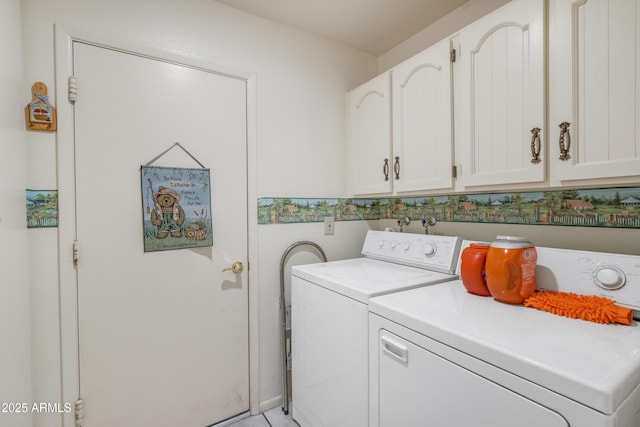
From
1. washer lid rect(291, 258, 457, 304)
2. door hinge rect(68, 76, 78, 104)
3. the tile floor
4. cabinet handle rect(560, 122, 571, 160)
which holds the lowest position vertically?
the tile floor

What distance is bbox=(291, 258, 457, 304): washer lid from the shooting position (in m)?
1.30

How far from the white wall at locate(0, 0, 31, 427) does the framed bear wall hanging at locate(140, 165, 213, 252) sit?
1.47 ft

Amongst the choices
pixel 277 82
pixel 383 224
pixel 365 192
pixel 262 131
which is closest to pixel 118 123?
pixel 262 131

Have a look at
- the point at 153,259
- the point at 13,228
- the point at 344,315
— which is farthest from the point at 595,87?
the point at 13,228

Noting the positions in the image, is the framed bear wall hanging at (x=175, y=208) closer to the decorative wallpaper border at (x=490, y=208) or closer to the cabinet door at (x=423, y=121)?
the decorative wallpaper border at (x=490, y=208)

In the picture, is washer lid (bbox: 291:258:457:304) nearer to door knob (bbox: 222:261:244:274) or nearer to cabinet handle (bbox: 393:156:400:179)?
door knob (bbox: 222:261:244:274)

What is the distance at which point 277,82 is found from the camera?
193 centimetres

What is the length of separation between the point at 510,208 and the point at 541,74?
2.34 ft

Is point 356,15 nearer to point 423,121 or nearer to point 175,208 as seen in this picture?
point 423,121

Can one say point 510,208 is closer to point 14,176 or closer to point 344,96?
point 344,96

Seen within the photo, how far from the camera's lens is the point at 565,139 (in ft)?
3.58

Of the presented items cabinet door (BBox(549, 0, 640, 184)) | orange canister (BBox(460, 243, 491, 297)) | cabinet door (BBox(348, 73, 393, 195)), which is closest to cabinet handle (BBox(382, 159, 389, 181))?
→ cabinet door (BBox(348, 73, 393, 195))

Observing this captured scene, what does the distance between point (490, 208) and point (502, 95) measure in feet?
2.18

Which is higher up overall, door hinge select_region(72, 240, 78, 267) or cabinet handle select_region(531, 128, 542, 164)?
cabinet handle select_region(531, 128, 542, 164)
